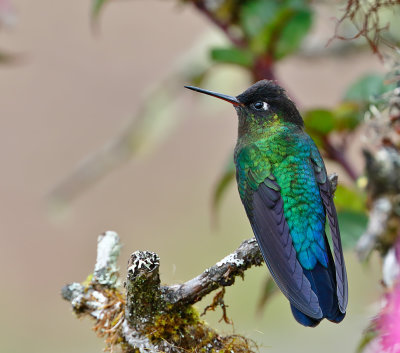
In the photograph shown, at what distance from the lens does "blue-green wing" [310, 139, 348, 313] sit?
193 centimetres

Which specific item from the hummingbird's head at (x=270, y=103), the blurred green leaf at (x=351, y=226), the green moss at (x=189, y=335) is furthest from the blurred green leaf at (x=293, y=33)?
the green moss at (x=189, y=335)

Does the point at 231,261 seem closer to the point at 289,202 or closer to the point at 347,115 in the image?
the point at 289,202

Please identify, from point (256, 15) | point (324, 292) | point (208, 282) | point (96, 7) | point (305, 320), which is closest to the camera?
point (208, 282)

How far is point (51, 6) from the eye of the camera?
5.75 metres

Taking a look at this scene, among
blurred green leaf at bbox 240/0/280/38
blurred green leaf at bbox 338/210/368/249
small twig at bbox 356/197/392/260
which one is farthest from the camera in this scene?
blurred green leaf at bbox 240/0/280/38

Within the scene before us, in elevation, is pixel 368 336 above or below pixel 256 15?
below

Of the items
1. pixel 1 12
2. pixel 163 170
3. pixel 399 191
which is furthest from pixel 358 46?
pixel 163 170

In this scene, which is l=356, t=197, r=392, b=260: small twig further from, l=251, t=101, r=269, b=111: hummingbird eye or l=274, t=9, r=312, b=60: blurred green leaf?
l=274, t=9, r=312, b=60: blurred green leaf

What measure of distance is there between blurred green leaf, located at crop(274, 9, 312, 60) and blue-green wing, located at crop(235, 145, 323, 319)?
0.52 metres

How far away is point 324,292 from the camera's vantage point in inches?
77.7

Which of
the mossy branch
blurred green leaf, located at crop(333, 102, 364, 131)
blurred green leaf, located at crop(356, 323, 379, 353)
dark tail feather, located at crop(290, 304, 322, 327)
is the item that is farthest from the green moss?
blurred green leaf, located at crop(333, 102, 364, 131)

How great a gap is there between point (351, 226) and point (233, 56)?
2.48ft

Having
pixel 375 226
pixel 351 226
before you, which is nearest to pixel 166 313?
pixel 375 226

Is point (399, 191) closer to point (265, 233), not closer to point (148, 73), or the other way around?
point (265, 233)
